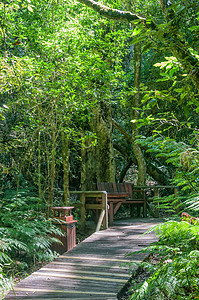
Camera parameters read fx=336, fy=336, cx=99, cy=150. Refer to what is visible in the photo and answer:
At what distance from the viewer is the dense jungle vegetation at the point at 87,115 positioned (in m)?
2.81

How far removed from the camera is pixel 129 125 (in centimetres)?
1433

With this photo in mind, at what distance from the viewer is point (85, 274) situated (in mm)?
4699

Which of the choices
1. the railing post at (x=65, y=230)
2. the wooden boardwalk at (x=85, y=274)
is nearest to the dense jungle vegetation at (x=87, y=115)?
the railing post at (x=65, y=230)

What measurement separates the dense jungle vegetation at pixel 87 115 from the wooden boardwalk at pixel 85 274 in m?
0.36

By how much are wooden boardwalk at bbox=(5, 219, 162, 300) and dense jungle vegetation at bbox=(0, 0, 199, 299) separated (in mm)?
363

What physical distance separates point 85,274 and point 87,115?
4153mm

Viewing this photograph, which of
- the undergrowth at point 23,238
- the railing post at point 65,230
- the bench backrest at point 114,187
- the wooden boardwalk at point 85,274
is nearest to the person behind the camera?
the wooden boardwalk at point 85,274

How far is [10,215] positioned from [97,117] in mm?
5598

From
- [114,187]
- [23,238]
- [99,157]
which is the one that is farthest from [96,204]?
[99,157]

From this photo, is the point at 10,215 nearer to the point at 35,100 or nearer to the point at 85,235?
the point at 35,100

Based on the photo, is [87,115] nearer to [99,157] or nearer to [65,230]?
[65,230]

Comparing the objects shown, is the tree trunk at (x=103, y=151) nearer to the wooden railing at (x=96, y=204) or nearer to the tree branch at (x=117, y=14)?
the wooden railing at (x=96, y=204)

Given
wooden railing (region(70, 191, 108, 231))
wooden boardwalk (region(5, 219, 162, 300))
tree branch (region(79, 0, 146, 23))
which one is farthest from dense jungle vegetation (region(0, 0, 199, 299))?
wooden railing (region(70, 191, 108, 231))

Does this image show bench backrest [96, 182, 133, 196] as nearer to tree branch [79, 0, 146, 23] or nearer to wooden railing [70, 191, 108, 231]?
wooden railing [70, 191, 108, 231]
